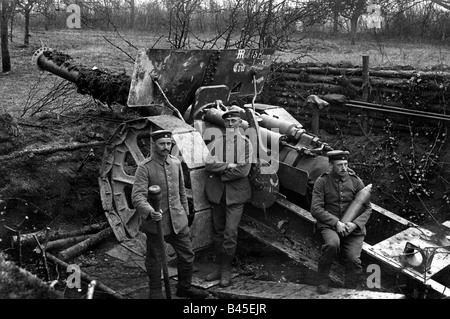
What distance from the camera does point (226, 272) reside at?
242 inches

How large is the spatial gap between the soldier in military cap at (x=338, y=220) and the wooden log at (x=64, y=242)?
3063mm

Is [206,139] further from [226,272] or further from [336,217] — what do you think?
[336,217]

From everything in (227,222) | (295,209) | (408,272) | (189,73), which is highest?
(189,73)

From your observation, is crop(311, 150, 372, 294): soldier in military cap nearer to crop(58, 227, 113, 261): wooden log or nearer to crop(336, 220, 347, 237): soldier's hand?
crop(336, 220, 347, 237): soldier's hand

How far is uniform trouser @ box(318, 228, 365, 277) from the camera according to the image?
18.0ft

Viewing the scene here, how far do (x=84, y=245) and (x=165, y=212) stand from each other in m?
1.71

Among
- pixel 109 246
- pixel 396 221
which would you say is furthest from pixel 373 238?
pixel 109 246

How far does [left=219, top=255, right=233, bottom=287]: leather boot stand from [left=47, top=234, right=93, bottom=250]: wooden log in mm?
1951

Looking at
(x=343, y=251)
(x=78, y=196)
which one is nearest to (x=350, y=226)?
(x=343, y=251)

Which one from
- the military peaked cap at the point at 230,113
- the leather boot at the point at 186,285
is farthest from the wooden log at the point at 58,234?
the military peaked cap at the point at 230,113

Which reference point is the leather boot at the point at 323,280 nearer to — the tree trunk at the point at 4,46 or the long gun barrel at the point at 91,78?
the long gun barrel at the point at 91,78

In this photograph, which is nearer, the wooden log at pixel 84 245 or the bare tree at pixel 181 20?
the wooden log at pixel 84 245

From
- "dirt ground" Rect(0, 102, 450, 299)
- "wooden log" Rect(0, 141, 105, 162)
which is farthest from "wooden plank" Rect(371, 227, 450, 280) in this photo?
"wooden log" Rect(0, 141, 105, 162)

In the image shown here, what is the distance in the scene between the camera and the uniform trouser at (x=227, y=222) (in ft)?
20.3
